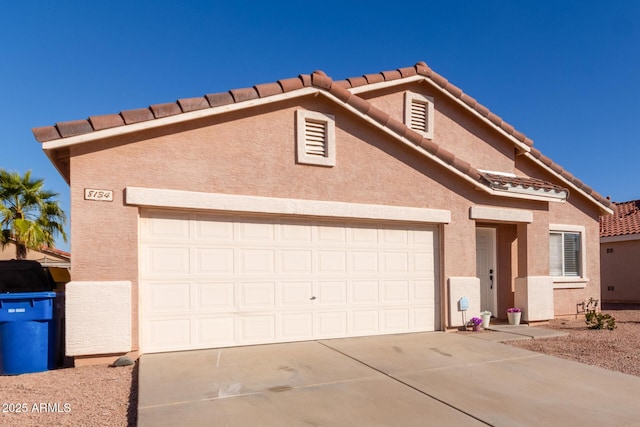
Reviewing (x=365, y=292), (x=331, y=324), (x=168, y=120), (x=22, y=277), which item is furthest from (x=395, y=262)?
(x=22, y=277)

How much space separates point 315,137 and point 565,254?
8.77 meters

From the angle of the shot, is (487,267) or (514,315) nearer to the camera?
(514,315)

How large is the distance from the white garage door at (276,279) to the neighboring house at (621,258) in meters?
13.8

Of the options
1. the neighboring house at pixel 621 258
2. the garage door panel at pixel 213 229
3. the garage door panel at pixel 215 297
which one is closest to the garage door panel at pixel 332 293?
the garage door panel at pixel 215 297

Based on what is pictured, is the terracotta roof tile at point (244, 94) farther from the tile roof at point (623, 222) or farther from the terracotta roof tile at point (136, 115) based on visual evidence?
the tile roof at point (623, 222)

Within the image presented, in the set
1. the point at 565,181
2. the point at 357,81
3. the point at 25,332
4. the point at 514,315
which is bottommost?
the point at 514,315

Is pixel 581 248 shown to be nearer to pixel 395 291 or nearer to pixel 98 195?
pixel 395 291

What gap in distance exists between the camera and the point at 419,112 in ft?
38.6

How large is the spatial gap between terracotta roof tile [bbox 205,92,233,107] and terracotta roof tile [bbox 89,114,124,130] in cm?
146

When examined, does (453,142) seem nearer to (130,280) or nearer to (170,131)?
(170,131)

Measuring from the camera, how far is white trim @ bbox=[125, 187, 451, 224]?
22.7ft

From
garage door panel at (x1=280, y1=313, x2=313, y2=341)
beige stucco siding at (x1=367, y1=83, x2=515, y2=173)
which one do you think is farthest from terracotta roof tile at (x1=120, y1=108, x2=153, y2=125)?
beige stucco siding at (x1=367, y1=83, x2=515, y2=173)

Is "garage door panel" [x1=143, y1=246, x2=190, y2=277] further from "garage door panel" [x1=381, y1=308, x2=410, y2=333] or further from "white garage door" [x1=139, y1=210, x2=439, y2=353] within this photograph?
"garage door panel" [x1=381, y1=308, x2=410, y2=333]

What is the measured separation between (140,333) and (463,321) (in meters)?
6.59
